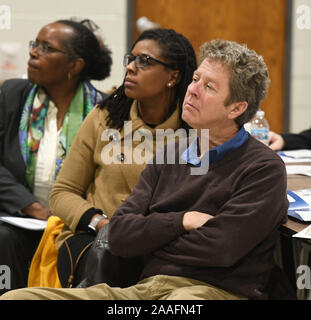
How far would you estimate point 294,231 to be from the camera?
1554 millimetres

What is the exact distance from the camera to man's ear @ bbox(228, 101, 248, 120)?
1709 millimetres

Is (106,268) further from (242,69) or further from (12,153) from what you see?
(12,153)

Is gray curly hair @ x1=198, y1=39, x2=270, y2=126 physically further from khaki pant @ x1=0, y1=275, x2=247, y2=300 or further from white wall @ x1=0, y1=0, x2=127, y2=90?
white wall @ x1=0, y1=0, x2=127, y2=90

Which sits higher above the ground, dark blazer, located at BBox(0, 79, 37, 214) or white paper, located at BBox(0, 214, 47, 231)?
dark blazer, located at BBox(0, 79, 37, 214)

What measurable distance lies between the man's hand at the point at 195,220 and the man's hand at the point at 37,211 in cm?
100

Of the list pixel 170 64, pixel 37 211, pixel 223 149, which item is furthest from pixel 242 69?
pixel 37 211

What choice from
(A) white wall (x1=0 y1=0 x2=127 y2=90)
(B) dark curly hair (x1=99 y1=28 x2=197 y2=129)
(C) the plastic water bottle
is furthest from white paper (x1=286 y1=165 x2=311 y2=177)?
(A) white wall (x1=0 y1=0 x2=127 y2=90)

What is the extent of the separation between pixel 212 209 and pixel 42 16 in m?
3.28

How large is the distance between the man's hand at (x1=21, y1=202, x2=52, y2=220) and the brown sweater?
803 millimetres

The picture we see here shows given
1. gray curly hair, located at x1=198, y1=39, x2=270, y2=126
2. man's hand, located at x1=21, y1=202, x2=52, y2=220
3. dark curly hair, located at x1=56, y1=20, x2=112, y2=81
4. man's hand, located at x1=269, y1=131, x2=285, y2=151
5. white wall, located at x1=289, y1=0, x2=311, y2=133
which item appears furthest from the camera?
white wall, located at x1=289, y1=0, x2=311, y2=133

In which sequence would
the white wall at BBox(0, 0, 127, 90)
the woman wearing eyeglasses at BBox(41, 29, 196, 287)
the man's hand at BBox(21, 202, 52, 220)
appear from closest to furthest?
the woman wearing eyeglasses at BBox(41, 29, 196, 287)
the man's hand at BBox(21, 202, 52, 220)
the white wall at BBox(0, 0, 127, 90)

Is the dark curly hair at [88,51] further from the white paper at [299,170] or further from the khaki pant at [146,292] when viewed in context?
the khaki pant at [146,292]

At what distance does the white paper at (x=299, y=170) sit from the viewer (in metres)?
2.29
